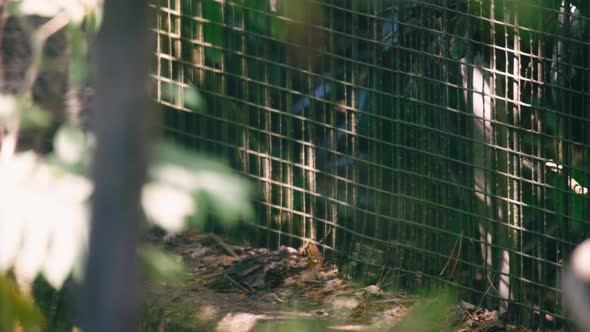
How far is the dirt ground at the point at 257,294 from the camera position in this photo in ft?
12.9

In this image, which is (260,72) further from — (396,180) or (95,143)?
(95,143)

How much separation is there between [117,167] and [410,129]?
3.46 meters

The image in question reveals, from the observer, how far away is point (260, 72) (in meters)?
4.41

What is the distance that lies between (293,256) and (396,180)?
74cm

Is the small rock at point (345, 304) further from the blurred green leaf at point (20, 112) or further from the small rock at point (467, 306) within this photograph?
the blurred green leaf at point (20, 112)

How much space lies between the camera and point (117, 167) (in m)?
0.68

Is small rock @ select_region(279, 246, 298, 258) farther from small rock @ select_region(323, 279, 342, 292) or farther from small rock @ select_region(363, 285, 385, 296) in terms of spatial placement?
small rock @ select_region(363, 285, 385, 296)

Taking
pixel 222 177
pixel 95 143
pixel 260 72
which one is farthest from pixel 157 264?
pixel 260 72

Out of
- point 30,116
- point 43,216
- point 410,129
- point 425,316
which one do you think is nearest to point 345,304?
point 410,129

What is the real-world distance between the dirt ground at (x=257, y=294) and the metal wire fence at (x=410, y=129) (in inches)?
4.1

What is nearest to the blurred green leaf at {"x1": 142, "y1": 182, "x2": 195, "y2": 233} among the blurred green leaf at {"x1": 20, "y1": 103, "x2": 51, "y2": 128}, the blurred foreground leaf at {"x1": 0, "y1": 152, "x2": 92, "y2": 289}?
the blurred foreground leaf at {"x1": 0, "y1": 152, "x2": 92, "y2": 289}

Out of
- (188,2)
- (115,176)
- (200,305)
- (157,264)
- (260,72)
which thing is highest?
(188,2)

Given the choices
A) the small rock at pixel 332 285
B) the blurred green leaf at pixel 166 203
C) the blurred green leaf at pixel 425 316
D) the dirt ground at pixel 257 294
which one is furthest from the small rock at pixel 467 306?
the blurred green leaf at pixel 425 316

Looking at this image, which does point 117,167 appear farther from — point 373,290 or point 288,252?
point 288,252
